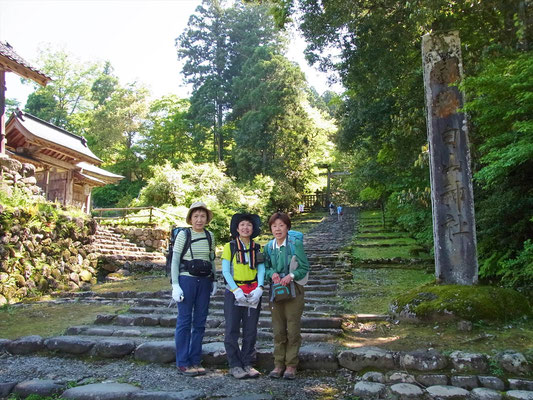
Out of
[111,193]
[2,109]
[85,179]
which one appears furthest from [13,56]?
[111,193]

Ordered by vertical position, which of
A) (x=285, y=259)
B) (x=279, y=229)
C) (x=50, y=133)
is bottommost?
(x=285, y=259)

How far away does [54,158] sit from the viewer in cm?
1630

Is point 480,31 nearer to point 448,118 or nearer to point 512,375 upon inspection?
point 448,118

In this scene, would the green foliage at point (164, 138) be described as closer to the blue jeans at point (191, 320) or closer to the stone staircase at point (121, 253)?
the stone staircase at point (121, 253)

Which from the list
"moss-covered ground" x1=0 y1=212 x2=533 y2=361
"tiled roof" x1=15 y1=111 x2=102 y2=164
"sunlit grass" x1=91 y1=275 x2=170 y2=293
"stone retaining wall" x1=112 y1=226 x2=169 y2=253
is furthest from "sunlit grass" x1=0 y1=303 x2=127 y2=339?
"tiled roof" x1=15 y1=111 x2=102 y2=164

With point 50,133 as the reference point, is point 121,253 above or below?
below

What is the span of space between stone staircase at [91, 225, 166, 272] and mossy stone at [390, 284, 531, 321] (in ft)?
29.7

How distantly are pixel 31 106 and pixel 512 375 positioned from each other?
35.2m

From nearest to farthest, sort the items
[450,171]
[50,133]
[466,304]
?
1. [466,304]
2. [450,171]
3. [50,133]

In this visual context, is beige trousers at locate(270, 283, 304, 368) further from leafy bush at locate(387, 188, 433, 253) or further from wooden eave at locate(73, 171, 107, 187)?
wooden eave at locate(73, 171, 107, 187)

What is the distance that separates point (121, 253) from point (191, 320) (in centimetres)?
965

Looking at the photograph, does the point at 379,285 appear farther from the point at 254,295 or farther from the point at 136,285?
the point at 136,285

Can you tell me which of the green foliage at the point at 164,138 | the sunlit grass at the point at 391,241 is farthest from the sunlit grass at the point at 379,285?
the green foliage at the point at 164,138

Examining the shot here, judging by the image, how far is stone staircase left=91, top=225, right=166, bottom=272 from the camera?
12.0 meters
